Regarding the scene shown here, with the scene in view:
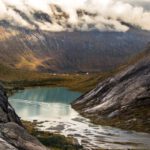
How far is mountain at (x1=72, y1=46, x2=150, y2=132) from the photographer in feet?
444

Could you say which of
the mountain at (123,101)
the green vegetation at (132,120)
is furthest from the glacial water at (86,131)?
the mountain at (123,101)

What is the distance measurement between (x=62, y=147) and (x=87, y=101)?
A: 333 feet

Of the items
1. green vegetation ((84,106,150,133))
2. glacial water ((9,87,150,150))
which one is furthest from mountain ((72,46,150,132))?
glacial water ((9,87,150,150))

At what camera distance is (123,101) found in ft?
511

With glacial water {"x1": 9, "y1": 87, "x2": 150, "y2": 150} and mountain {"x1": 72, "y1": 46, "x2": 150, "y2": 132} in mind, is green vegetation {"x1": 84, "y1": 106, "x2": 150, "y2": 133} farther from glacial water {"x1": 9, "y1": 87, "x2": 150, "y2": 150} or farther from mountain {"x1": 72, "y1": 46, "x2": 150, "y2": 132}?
glacial water {"x1": 9, "y1": 87, "x2": 150, "y2": 150}

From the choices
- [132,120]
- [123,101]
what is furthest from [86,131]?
[123,101]

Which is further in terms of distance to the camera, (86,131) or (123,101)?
(123,101)

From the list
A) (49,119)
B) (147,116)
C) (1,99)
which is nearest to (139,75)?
(147,116)

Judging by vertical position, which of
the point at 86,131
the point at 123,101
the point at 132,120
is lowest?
the point at 86,131

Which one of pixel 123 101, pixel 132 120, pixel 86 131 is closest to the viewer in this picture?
pixel 86 131

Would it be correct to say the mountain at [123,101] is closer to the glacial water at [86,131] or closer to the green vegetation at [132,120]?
the green vegetation at [132,120]

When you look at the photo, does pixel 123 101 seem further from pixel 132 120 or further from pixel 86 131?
pixel 86 131

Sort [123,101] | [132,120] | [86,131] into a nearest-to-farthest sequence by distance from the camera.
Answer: [86,131] < [132,120] < [123,101]

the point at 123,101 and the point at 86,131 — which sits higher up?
the point at 123,101
